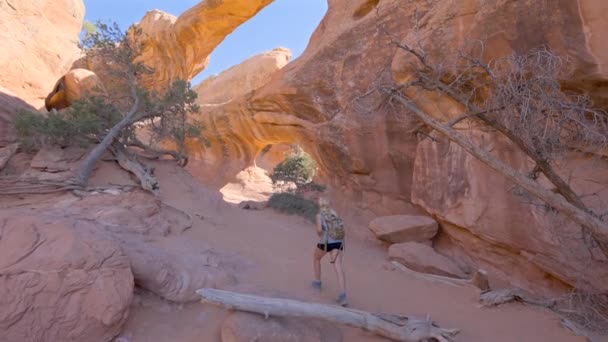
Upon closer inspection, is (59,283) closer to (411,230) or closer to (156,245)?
(156,245)

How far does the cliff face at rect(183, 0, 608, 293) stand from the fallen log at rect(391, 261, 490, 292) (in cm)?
81

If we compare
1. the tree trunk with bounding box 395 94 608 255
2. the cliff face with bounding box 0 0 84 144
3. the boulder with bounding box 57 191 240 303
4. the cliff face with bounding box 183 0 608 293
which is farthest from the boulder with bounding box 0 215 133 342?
the cliff face with bounding box 0 0 84 144

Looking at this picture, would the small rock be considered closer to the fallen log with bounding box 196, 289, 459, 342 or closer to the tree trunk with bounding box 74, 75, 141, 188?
the tree trunk with bounding box 74, 75, 141, 188

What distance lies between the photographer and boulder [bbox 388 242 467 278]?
5.78 metres

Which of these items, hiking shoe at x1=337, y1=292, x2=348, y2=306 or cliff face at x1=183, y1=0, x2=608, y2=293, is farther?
cliff face at x1=183, y1=0, x2=608, y2=293

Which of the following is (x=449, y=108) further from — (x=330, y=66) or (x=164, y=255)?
(x=164, y=255)

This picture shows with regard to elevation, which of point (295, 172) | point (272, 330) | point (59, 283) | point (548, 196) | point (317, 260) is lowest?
point (272, 330)

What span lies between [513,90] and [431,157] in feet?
13.0

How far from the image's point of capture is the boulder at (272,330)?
286 cm

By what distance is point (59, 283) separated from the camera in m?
2.75

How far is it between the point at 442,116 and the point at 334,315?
4872 millimetres

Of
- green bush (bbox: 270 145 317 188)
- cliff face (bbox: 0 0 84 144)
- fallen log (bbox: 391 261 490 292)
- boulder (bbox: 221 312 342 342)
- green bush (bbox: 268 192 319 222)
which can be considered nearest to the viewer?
boulder (bbox: 221 312 342 342)

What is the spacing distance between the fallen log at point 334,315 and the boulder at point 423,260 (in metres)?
2.50

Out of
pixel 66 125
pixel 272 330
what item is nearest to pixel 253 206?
pixel 66 125
